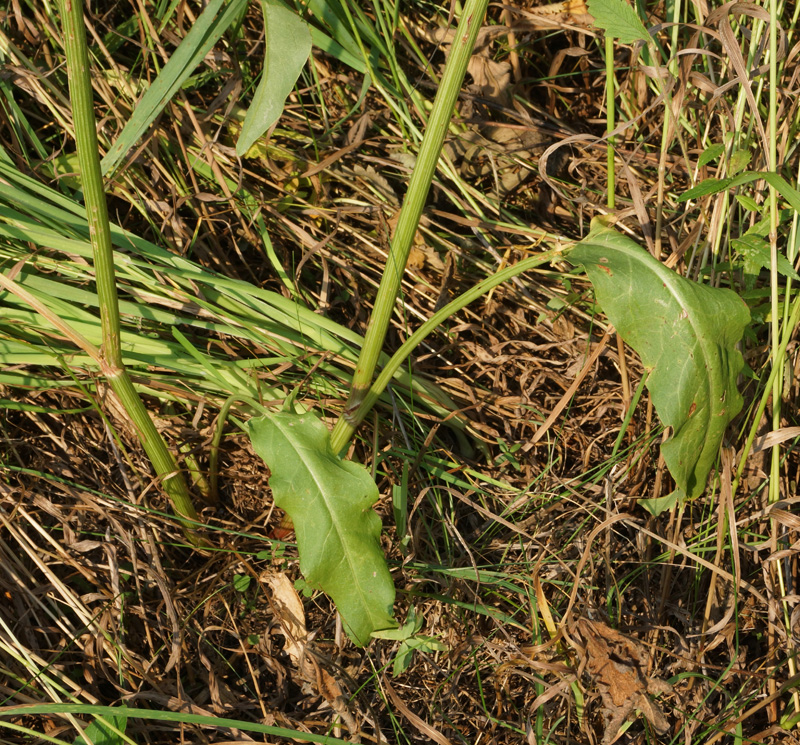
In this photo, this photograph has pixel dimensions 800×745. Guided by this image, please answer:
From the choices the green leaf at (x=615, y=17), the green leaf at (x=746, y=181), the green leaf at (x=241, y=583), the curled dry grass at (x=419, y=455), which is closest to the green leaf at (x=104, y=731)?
the curled dry grass at (x=419, y=455)

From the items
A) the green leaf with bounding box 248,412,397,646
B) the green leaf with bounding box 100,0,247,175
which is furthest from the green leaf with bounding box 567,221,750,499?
the green leaf with bounding box 100,0,247,175

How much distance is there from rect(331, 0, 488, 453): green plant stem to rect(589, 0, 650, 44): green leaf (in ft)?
1.13

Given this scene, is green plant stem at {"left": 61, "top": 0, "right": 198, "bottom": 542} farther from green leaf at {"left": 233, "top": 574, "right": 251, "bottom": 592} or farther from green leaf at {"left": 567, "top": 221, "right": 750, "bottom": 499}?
green leaf at {"left": 567, "top": 221, "right": 750, "bottom": 499}

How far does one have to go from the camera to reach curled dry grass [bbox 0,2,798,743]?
1433 millimetres

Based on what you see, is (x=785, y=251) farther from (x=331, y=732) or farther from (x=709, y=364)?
(x=331, y=732)

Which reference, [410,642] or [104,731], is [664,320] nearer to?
[410,642]

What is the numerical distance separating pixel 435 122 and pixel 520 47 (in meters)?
0.97

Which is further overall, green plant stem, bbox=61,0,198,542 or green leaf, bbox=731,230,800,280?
green leaf, bbox=731,230,800,280

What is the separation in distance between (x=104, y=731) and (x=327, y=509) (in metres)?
0.63

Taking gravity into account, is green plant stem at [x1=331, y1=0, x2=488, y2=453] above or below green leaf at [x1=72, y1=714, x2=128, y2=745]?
above

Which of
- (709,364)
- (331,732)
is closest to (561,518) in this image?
(709,364)

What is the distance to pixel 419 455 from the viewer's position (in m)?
1.52

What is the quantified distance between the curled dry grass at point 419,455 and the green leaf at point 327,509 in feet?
0.87

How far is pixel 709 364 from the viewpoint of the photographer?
1181mm
